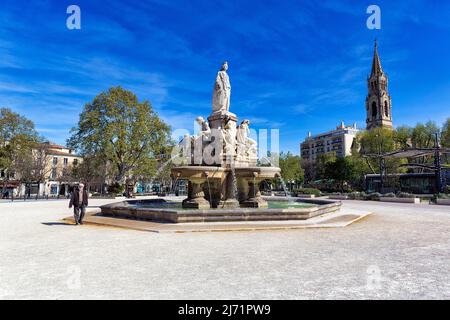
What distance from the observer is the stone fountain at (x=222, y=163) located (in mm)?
14633

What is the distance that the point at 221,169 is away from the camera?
14.8m

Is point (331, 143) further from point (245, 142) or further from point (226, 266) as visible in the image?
point (226, 266)

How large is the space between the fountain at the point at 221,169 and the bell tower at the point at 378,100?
11401 centimetres

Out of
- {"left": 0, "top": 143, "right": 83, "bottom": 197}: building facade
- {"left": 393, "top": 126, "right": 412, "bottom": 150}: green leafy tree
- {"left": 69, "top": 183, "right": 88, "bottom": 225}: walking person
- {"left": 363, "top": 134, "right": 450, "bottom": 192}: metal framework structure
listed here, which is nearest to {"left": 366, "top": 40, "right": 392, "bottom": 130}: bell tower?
{"left": 393, "top": 126, "right": 412, "bottom": 150}: green leafy tree

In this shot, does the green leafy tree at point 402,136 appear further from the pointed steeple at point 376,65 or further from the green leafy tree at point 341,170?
the pointed steeple at point 376,65

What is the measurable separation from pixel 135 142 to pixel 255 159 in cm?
2784

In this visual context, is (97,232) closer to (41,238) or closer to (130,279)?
(41,238)

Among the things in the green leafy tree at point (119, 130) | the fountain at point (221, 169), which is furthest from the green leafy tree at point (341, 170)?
the fountain at point (221, 169)

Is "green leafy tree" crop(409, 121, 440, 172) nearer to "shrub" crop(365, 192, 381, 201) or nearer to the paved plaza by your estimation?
"shrub" crop(365, 192, 381, 201)

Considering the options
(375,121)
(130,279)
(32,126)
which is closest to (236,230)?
(130,279)

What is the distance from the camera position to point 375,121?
4626 inches

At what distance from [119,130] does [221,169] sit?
29.3 m

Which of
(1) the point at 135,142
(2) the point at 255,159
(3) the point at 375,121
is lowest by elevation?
(2) the point at 255,159

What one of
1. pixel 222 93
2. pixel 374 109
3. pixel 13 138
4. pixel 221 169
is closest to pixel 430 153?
pixel 222 93
